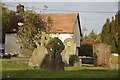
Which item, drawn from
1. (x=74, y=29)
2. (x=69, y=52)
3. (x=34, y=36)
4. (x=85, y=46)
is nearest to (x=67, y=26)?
(x=74, y=29)

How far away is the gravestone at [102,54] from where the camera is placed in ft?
80.8

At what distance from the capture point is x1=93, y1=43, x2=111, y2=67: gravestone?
24625 mm

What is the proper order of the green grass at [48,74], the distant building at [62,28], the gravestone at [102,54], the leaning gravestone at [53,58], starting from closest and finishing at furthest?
the green grass at [48,74]
the leaning gravestone at [53,58]
the gravestone at [102,54]
the distant building at [62,28]

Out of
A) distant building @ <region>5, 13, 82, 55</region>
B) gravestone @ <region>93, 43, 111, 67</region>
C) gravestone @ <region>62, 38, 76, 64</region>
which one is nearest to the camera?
gravestone @ <region>93, 43, 111, 67</region>

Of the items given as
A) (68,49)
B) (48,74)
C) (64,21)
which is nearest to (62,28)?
(64,21)

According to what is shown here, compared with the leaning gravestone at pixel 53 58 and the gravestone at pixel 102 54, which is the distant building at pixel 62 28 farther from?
the leaning gravestone at pixel 53 58

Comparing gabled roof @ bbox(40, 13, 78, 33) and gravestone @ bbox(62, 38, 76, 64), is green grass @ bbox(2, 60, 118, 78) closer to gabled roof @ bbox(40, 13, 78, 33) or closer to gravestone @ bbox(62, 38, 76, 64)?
gravestone @ bbox(62, 38, 76, 64)

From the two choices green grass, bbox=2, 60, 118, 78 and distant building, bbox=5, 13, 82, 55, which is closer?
green grass, bbox=2, 60, 118, 78

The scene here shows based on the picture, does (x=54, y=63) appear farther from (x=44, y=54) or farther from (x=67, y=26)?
(x=67, y=26)

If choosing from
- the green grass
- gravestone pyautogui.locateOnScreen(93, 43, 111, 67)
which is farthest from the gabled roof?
the green grass

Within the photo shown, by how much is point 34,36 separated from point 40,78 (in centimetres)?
2192

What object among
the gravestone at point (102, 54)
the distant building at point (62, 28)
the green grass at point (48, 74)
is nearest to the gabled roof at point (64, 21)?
the distant building at point (62, 28)

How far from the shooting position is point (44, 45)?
786 inches

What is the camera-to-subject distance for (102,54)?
2492cm
